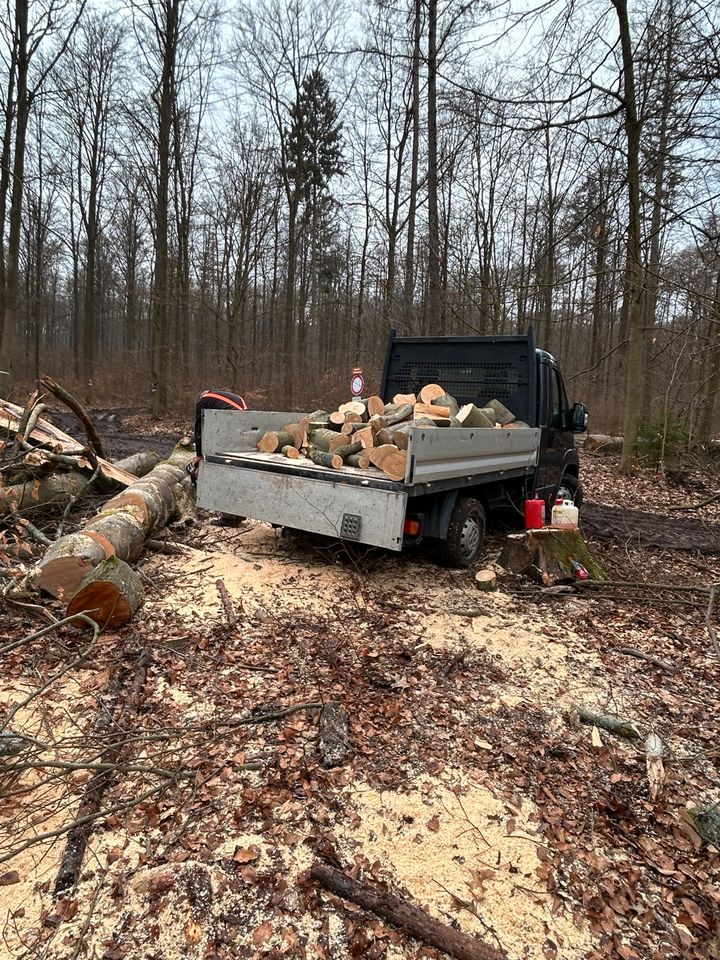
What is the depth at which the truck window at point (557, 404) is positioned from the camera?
6.95 m

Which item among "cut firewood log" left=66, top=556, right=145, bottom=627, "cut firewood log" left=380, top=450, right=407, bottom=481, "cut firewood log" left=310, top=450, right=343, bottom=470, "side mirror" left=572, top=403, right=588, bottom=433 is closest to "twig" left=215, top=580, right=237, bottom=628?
"cut firewood log" left=66, top=556, right=145, bottom=627

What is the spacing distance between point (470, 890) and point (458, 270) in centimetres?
1708

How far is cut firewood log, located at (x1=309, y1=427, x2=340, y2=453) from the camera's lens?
542 centimetres

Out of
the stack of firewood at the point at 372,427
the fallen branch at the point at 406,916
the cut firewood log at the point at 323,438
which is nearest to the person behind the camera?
the fallen branch at the point at 406,916

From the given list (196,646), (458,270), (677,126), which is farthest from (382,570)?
(458,270)

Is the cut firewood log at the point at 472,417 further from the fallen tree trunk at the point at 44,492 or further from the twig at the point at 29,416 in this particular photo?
the twig at the point at 29,416

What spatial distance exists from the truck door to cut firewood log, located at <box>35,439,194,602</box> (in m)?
4.54

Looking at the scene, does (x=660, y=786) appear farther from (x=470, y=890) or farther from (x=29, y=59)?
(x=29, y=59)

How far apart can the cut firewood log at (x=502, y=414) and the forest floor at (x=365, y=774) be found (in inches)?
88.4

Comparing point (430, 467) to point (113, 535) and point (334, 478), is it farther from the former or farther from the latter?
point (113, 535)

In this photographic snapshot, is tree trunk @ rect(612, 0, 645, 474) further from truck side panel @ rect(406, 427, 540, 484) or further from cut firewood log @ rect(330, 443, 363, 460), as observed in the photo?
cut firewood log @ rect(330, 443, 363, 460)

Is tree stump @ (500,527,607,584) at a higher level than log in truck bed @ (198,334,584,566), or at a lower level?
lower

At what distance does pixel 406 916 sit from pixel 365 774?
2.44 ft

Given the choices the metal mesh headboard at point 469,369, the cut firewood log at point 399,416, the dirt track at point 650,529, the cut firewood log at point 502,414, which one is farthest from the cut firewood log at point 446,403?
the dirt track at point 650,529
